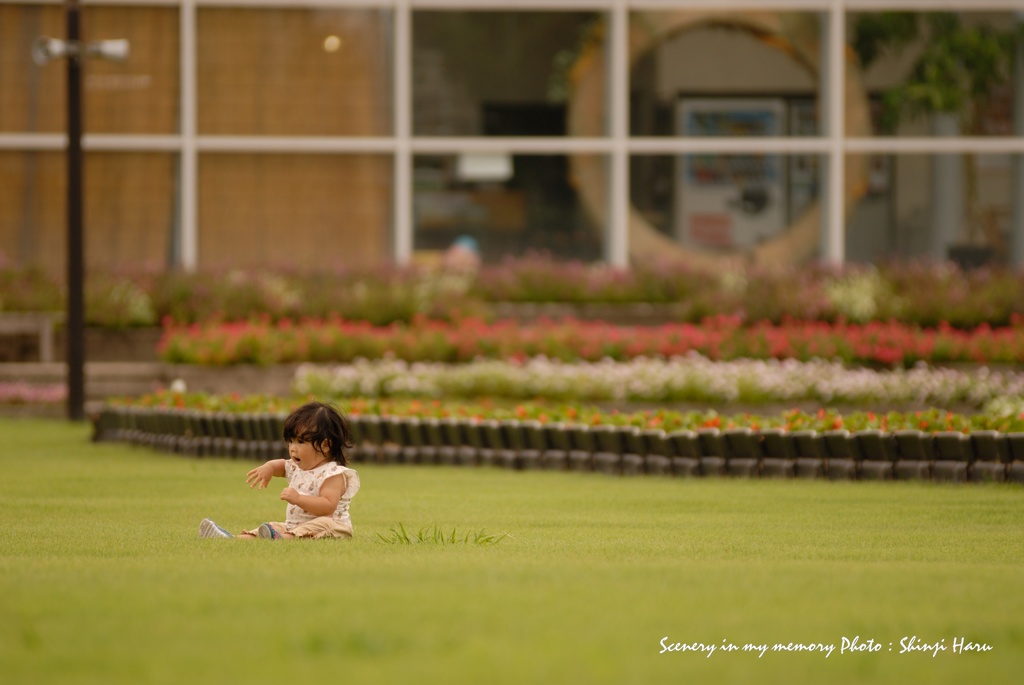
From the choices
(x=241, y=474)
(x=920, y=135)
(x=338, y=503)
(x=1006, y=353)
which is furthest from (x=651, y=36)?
(x=338, y=503)

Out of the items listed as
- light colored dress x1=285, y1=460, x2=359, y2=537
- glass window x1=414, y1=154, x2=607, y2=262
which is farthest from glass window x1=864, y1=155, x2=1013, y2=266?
light colored dress x1=285, y1=460, x2=359, y2=537

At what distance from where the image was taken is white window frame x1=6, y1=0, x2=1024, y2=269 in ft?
71.3

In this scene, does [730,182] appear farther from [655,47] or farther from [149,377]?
[149,377]

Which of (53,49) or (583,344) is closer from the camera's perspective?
(53,49)

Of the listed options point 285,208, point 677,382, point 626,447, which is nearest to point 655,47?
point 285,208

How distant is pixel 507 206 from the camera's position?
73.4 ft

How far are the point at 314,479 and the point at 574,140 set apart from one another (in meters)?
15.4

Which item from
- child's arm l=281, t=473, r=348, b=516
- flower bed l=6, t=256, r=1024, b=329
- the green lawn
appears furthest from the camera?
flower bed l=6, t=256, r=1024, b=329

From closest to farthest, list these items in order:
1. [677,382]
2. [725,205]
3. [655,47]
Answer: [677,382]
[655,47]
[725,205]

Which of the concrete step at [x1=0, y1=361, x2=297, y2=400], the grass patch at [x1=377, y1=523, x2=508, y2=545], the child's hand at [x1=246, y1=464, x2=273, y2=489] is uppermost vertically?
the child's hand at [x1=246, y1=464, x2=273, y2=489]

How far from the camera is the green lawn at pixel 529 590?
4211 mm

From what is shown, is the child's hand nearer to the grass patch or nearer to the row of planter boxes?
the grass patch

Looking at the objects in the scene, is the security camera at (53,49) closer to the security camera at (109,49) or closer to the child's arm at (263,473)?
the security camera at (109,49)

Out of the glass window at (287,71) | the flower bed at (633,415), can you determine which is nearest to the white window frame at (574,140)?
the glass window at (287,71)
